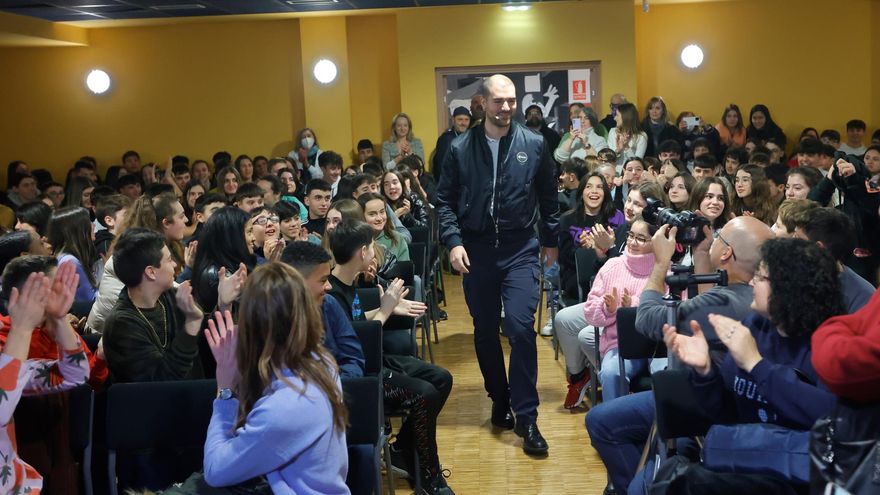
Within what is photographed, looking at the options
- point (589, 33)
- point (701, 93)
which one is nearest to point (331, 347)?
point (589, 33)

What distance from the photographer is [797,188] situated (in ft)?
20.9

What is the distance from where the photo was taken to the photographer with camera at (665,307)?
3451 mm

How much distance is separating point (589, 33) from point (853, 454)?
10520 millimetres

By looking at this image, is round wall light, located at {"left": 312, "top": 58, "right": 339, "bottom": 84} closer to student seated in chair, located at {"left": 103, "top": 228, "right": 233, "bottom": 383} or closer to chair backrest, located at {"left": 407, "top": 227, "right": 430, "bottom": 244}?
chair backrest, located at {"left": 407, "top": 227, "right": 430, "bottom": 244}

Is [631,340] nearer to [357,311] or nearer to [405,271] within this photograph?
[357,311]

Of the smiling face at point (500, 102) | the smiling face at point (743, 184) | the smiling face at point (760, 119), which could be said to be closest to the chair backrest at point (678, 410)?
the smiling face at point (500, 102)

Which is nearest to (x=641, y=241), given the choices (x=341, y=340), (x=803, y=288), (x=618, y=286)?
(x=618, y=286)

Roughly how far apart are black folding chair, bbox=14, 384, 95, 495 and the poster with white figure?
972cm

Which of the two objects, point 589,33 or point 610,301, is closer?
point 610,301

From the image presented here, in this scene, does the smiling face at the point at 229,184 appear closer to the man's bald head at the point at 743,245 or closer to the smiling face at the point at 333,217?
the smiling face at the point at 333,217

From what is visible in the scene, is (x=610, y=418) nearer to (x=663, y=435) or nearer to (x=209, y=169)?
(x=663, y=435)

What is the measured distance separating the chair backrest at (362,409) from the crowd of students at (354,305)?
356 mm

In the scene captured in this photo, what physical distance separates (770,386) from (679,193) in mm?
3795

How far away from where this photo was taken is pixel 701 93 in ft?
43.1
